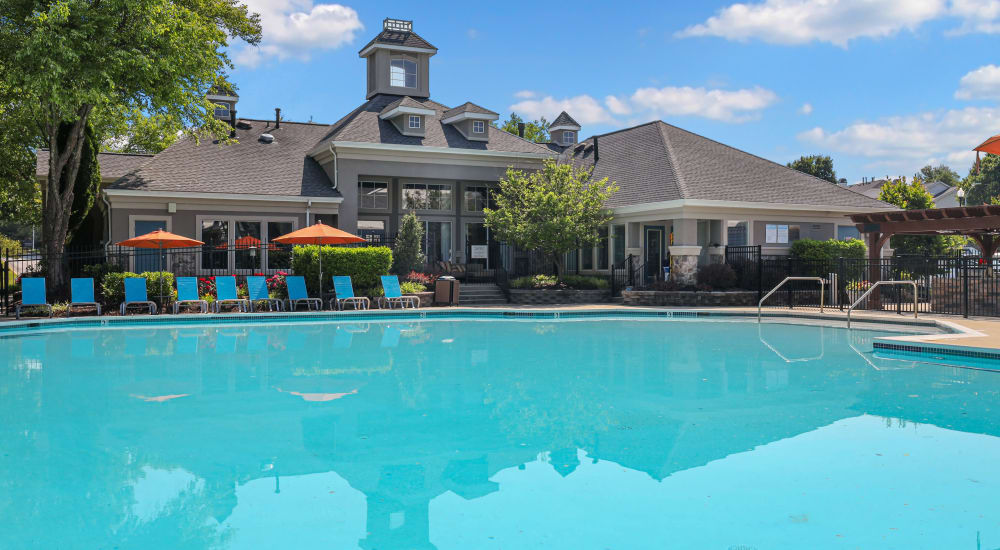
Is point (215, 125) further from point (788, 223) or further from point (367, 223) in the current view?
point (788, 223)

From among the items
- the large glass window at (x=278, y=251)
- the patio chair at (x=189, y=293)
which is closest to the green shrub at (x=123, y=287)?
the patio chair at (x=189, y=293)

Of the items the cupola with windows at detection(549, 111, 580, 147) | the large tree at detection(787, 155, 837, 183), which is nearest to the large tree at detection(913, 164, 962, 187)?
the large tree at detection(787, 155, 837, 183)

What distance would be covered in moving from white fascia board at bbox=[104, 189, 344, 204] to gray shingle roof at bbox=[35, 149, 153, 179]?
470 cm

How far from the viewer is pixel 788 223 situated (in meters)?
25.2

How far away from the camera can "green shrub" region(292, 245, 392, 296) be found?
71.5 feet

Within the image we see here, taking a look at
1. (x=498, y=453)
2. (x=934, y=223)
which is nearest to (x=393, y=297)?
(x=934, y=223)

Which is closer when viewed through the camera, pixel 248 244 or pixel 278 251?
pixel 248 244

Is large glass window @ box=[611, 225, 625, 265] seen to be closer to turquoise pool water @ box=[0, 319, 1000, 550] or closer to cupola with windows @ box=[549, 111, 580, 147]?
cupola with windows @ box=[549, 111, 580, 147]

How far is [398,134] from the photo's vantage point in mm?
26281

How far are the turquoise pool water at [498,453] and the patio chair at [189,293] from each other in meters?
7.80

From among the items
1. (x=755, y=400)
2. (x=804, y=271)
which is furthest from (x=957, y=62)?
(x=755, y=400)

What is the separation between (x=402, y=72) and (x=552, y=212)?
10.9 m

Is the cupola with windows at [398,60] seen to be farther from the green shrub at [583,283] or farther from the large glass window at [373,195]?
the green shrub at [583,283]

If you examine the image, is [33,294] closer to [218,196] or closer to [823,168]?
[218,196]
